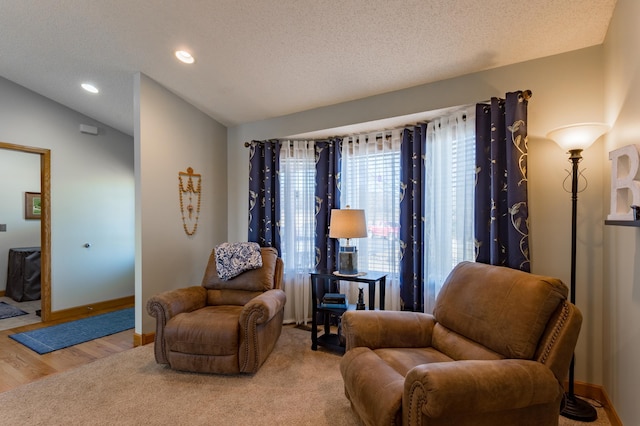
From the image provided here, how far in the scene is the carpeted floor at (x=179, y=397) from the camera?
194 centimetres

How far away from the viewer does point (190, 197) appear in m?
3.57

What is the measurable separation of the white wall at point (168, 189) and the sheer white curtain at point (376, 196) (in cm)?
164

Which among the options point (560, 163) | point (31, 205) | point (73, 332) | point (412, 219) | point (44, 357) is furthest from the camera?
point (31, 205)

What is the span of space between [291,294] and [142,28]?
9.42ft

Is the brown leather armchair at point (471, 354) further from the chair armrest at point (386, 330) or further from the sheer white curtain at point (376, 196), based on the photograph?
the sheer white curtain at point (376, 196)

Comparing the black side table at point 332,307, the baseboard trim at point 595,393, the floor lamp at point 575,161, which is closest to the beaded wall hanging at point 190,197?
the black side table at point 332,307

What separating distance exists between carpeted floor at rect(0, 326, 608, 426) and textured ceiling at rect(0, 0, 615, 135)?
2438 millimetres

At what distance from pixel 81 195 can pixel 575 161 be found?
517 centimetres

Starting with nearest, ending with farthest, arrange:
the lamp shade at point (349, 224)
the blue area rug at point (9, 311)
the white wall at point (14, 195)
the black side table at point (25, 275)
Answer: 1. the lamp shade at point (349, 224)
2. the blue area rug at point (9, 311)
3. the black side table at point (25, 275)
4. the white wall at point (14, 195)

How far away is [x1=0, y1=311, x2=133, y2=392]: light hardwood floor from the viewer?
2.50 meters

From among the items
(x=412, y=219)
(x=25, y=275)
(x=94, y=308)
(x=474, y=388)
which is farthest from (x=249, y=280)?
(x=25, y=275)

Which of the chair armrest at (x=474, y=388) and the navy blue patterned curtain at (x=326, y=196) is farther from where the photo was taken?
the navy blue patterned curtain at (x=326, y=196)

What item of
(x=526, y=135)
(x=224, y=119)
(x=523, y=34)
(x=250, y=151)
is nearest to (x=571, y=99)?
(x=526, y=135)

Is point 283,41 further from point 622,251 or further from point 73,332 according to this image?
point 73,332
